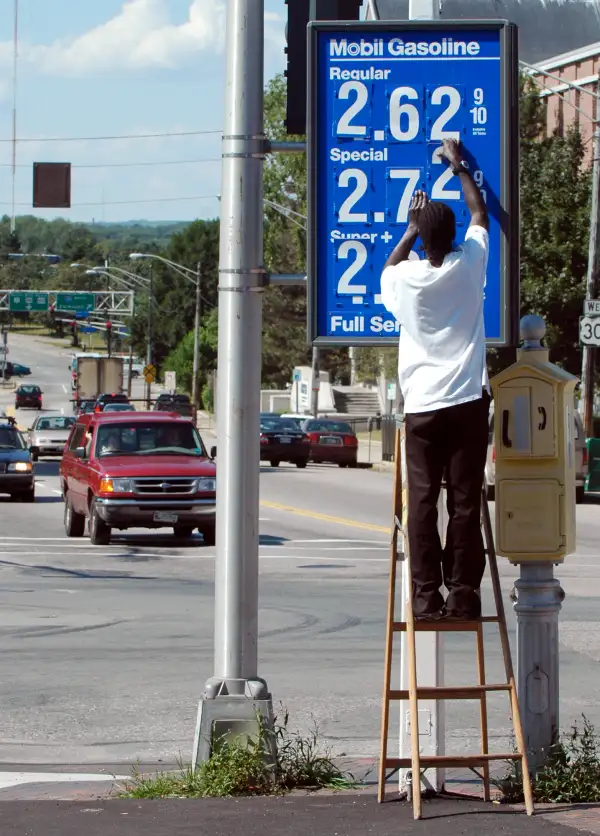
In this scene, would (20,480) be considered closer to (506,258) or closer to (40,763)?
(40,763)

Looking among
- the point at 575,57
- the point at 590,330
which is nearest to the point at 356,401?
the point at 575,57

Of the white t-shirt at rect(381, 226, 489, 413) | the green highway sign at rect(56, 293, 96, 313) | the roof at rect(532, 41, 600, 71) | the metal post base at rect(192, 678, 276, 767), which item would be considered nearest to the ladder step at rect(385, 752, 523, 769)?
the metal post base at rect(192, 678, 276, 767)

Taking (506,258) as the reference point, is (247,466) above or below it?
below

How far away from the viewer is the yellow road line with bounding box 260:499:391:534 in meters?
25.0

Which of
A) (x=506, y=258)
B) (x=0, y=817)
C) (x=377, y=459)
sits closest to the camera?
(x=0, y=817)

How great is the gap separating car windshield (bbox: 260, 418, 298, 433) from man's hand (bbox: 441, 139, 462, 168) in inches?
1493

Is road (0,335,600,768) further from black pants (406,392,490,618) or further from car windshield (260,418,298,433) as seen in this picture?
car windshield (260,418,298,433)

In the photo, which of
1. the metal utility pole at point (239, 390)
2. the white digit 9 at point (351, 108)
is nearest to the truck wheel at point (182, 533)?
the metal utility pole at point (239, 390)

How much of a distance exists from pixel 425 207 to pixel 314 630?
24.4 feet

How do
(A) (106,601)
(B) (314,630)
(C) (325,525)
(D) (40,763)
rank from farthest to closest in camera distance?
(C) (325,525) → (A) (106,601) → (B) (314,630) → (D) (40,763)

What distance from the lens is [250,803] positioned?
19.7 ft

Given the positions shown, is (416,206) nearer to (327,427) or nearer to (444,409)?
(444,409)

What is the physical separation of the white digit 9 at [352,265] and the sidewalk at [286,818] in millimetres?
2150

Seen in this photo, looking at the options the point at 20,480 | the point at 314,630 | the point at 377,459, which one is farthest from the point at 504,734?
the point at 377,459
